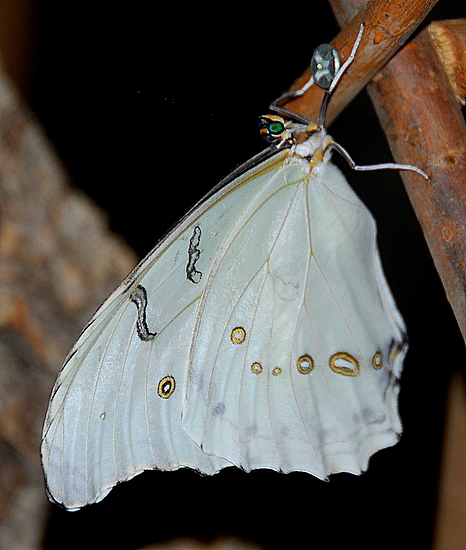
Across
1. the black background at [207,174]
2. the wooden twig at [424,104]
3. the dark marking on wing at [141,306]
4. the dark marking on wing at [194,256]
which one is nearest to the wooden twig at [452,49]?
the wooden twig at [424,104]

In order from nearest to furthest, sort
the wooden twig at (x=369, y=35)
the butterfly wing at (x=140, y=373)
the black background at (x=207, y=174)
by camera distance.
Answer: the wooden twig at (x=369, y=35), the butterfly wing at (x=140, y=373), the black background at (x=207, y=174)

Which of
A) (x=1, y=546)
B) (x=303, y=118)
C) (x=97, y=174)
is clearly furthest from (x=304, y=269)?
(x=1, y=546)

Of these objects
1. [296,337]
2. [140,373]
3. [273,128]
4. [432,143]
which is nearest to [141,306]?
[140,373]

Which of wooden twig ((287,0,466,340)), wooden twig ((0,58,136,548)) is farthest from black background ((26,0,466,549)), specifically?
wooden twig ((287,0,466,340))

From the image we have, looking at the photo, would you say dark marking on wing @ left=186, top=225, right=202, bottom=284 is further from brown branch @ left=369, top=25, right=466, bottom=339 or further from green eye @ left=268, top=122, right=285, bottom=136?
brown branch @ left=369, top=25, right=466, bottom=339

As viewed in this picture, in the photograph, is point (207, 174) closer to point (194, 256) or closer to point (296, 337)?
point (194, 256)

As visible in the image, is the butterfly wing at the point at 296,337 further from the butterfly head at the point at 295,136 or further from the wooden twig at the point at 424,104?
the wooden twig at the point at 424,104

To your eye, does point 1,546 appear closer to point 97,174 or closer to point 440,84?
point 97,174
